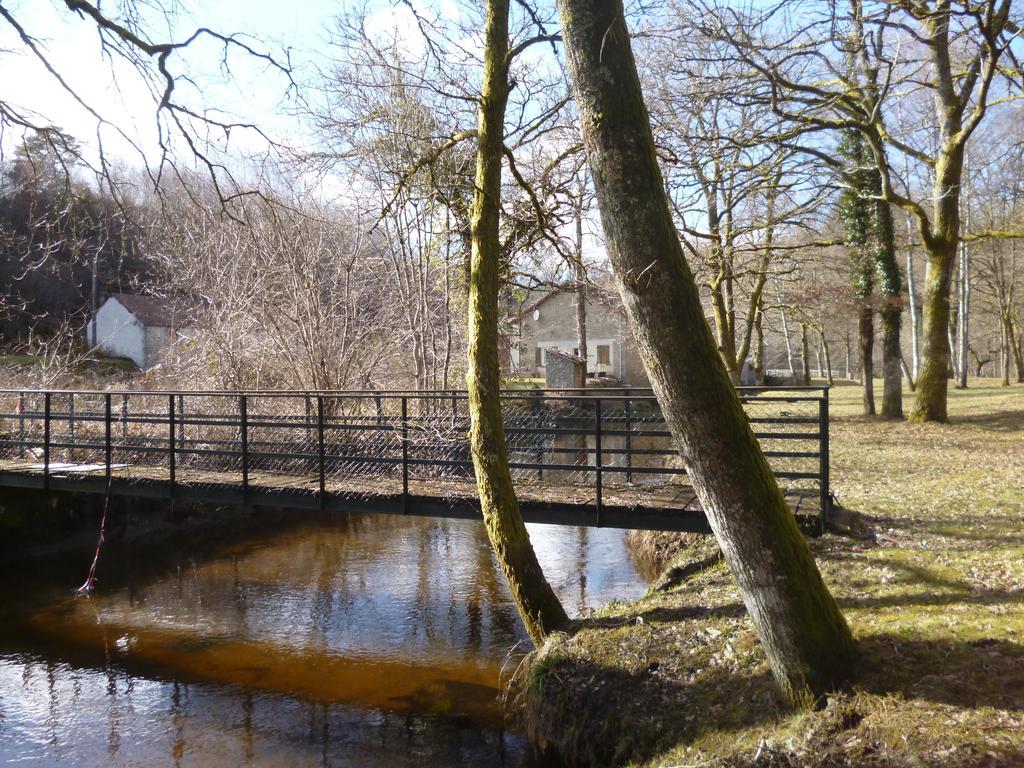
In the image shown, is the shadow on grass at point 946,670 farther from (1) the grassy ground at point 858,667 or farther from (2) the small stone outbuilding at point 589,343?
(2) the small stone outbuilding at point 589,343

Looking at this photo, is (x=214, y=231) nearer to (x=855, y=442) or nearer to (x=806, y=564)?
(x=855, y=442)

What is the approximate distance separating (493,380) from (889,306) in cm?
1458

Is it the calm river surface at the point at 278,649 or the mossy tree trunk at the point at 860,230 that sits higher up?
the mossy tree trunk at the point at 860,230

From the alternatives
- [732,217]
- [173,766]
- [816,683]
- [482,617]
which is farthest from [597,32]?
[732,217]

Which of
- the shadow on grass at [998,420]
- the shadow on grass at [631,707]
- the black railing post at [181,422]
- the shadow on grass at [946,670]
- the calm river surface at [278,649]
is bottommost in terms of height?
the calm river surface at [278,649]

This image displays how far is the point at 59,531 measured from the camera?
43.9 feet

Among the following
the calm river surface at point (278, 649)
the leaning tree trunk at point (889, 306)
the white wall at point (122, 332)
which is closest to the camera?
the calm river surface at point (278, 649)

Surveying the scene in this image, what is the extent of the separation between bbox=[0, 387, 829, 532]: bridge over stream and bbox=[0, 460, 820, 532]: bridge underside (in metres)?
0.02

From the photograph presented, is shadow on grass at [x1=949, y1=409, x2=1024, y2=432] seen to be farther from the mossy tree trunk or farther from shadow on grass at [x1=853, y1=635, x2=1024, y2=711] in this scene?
shadow on grass at [x1=853, y1=635, x2=1024, y2=711]

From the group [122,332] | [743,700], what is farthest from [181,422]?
[122,332]

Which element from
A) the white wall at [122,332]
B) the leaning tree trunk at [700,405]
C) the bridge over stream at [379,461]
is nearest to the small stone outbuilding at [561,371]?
the bridge over stream at [379,461]

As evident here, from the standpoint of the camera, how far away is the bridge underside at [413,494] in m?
7.42

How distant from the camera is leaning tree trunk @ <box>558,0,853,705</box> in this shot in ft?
14.1

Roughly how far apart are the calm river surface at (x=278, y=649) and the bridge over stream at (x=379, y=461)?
1576mm
